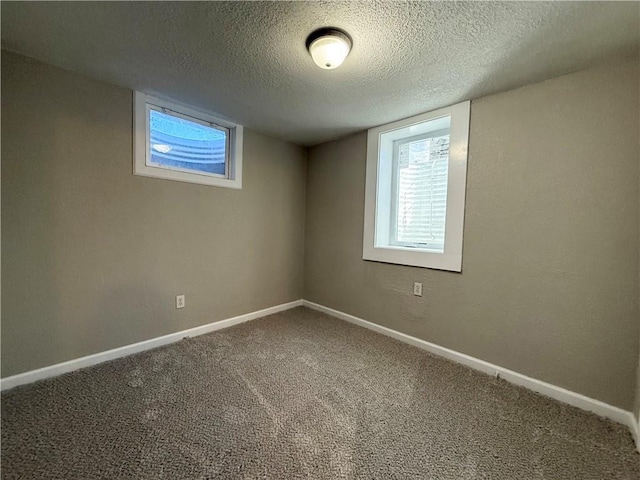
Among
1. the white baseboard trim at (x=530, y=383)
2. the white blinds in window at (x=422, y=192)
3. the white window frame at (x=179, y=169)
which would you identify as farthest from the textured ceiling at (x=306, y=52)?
the white baseboard trim at (x=530, y=383)

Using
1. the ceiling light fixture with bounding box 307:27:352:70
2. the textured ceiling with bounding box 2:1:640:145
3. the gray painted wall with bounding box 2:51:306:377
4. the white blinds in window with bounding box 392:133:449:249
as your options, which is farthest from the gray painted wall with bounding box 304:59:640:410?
the gray painted wall with bounding box 2:51:306:377

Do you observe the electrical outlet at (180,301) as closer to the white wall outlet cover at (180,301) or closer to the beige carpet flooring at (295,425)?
the white wall outlet cover at (180,301)

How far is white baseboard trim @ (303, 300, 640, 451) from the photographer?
1549 mm

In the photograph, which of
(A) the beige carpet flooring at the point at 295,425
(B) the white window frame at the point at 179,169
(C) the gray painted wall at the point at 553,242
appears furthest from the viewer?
(B) the white window frame at the point at 179,169

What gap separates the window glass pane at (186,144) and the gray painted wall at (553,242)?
2.29 meters

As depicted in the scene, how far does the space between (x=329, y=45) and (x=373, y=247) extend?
1.84 meters

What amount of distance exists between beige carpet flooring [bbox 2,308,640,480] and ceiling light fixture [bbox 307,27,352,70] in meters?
2.01

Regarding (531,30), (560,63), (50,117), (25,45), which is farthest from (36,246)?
(560,63)

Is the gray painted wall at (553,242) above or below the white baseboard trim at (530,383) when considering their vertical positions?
above

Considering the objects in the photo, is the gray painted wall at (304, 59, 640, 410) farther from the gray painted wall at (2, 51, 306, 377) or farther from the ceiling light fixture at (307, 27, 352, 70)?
the gray painted wall at (2, 51, 306, 377)

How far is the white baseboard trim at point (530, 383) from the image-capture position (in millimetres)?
1549

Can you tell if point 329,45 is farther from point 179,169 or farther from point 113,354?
point 113,354

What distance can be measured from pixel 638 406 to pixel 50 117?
394cm

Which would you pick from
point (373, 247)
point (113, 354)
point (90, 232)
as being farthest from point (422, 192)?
point (113, 354)
